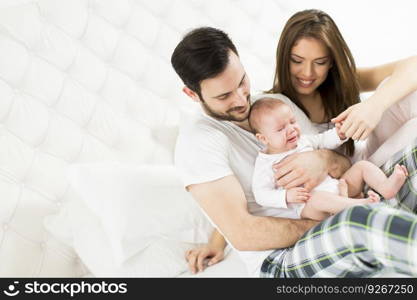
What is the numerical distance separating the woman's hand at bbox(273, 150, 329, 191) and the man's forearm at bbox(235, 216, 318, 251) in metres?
0.11

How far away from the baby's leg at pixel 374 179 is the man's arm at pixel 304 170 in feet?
0.21

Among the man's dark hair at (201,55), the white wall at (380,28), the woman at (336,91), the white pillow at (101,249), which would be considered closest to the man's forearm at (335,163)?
the woman at (336,91)

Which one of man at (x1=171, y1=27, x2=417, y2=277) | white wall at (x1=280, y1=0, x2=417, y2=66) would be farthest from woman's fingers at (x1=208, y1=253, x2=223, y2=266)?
white wall at (x1=280, y1=0, x2=417, y2=66)

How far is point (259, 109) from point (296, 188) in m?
0.29

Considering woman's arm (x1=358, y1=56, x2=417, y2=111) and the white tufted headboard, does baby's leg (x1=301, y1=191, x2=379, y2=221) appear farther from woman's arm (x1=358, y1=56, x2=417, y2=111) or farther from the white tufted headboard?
the white tufted headboard

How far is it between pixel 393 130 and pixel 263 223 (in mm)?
653

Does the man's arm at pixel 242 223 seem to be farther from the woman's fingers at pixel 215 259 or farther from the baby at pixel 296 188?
the woman's fingers at pixel 215 259

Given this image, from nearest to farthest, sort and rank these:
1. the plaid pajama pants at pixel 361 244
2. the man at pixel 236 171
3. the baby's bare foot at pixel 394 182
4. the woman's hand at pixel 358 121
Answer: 1. the plaid pajama pants at pixel 361 244
2. the man at pixel 236 171
3. the baby's bare foot at pixel 394 182
4. the woman's hand at pixel 358 121

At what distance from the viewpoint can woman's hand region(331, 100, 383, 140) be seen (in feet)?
5.45

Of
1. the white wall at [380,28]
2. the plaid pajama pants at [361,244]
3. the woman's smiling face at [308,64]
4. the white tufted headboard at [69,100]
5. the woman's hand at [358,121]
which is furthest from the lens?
the white wall at [380,28]

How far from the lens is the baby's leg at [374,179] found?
5.14 feet

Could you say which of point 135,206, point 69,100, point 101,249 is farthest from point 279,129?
point 69,100

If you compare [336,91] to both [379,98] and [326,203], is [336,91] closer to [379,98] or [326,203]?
[379,98]

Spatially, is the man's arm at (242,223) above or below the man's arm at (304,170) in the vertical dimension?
below
